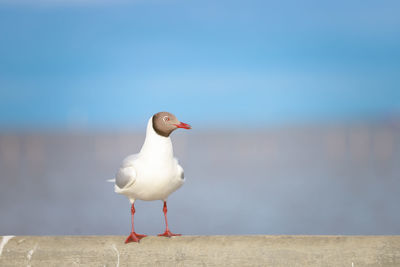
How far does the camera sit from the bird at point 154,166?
366 centimetres

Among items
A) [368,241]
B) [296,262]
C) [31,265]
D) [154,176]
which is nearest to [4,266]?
[31,265]

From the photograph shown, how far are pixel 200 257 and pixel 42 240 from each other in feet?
3.53

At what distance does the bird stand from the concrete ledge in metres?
0.16

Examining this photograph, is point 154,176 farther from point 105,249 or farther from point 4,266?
point 4,266

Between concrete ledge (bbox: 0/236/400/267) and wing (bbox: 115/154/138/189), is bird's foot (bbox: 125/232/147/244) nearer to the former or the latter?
concrete ledge (bbox: 0/236/400/267)

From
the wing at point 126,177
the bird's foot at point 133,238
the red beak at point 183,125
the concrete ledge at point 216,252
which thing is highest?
the red beak at point 183,125

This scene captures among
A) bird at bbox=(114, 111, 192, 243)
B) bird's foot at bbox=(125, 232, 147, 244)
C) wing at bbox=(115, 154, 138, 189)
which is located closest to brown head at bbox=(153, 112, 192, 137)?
bird at bbox=(114, 111, 192, 243)

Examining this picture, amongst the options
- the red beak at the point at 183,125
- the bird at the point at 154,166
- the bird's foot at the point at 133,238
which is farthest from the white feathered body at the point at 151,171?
the bird's foot at the point at 133,238

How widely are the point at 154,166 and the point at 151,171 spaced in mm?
39

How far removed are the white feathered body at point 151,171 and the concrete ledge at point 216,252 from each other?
35 cm

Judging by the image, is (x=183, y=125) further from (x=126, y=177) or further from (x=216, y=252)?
(x=216, y=252)

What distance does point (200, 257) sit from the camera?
11.8 feet

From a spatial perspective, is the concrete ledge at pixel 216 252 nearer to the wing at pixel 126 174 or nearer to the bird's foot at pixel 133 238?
the bird's foot at pixel 133 238

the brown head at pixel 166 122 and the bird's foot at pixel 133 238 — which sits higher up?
the brown head at pixel 166 122
